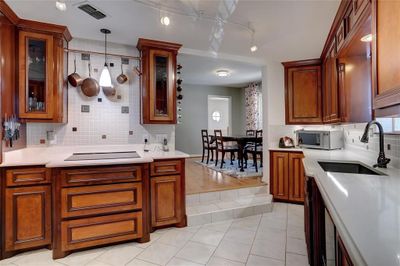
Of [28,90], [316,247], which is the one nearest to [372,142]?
[316,247]

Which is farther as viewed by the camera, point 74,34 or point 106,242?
point 74,34

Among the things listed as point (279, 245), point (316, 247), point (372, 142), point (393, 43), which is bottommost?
point (279, 245)

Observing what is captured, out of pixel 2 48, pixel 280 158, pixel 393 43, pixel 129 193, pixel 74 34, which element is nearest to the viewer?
pixel 393 43

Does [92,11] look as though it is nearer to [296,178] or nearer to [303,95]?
[303,95]

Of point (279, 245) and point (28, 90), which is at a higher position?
point (28, 90)

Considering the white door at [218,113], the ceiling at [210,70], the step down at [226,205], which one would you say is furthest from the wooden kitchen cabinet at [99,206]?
the white door at [218,113]

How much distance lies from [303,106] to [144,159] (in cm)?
277

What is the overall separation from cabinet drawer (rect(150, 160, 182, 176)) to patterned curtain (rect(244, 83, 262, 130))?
4.89 m

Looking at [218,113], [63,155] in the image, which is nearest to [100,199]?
[63,155]

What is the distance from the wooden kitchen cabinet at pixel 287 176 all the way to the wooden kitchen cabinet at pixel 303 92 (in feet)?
2.05

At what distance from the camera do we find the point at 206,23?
2422 millimetres

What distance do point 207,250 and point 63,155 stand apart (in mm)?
1877

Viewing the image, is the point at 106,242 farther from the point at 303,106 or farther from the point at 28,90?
the point at 303,106

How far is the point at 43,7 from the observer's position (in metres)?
2.11
